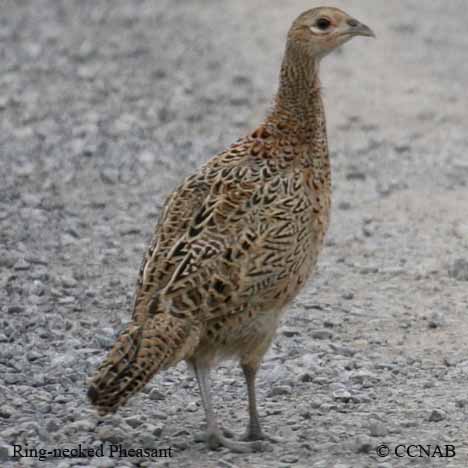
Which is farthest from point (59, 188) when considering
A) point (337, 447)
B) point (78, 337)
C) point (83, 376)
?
point (337, 447)

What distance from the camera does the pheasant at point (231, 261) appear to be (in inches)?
244

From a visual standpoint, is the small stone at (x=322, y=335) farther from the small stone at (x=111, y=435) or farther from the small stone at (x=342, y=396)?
the small stone at (x=111, y=435)

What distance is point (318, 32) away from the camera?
714cm

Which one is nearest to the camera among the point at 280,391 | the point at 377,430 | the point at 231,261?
the point at 231,261

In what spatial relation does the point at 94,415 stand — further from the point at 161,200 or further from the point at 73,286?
the point at 161,200

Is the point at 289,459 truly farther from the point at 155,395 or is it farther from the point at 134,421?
the point at 155,395

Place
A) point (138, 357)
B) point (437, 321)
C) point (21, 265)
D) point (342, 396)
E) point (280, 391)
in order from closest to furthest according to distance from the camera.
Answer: point (138, 357) → point (342, 396) → point (280, 391) → point (437, 321) → point (21, 265)

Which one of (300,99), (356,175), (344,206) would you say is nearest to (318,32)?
(300,99)

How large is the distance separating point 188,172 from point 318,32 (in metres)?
4.77

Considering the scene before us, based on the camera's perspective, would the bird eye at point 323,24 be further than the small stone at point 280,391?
No

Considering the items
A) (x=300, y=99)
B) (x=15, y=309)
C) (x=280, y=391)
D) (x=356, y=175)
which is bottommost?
(x=280, y=391)

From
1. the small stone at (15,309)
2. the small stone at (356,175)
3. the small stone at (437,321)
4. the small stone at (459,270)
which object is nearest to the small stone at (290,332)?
the small stone at (437,321)

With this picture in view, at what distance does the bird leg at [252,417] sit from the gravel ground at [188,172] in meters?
0.16

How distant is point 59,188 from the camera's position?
1127 centimetres
